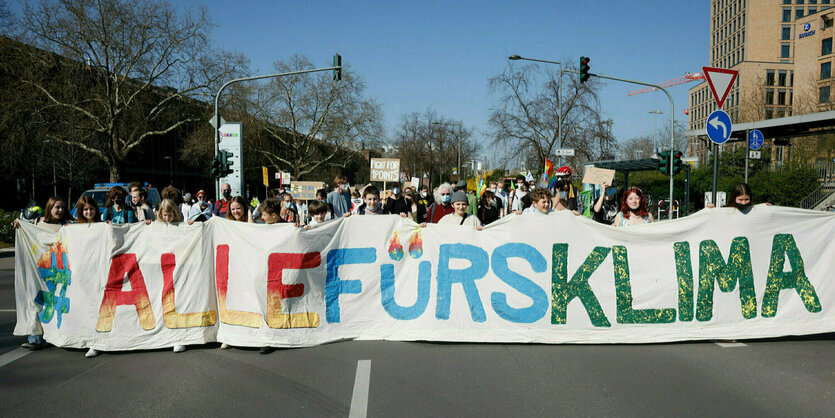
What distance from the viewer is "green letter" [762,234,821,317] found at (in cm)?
661

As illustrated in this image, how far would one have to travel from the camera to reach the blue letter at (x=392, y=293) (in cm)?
656

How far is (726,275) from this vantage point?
6613mm

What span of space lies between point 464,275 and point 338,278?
1.31 meters

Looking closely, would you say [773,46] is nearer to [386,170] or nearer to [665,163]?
[386,170]

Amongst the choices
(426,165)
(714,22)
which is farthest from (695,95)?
(426,165)

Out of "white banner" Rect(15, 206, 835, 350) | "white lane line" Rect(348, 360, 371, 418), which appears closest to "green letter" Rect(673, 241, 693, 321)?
"white banner" Rect(15, 206, 835, 350)

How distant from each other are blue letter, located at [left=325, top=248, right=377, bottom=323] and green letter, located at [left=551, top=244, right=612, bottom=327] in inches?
74.6

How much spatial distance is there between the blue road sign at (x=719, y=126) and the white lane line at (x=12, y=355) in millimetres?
9615

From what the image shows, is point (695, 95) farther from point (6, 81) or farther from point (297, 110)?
point (6, 81)

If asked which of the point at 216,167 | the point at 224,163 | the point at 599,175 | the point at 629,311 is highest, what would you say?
the point at 224,163

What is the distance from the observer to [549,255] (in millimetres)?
6633

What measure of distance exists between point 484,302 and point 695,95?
→ 400ft

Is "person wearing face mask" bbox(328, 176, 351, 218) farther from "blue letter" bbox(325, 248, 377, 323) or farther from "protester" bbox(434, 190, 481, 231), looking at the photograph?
"blue letter" bbox(325, 248, 377, 323)

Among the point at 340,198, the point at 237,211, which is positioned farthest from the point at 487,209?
the point at 237,211
